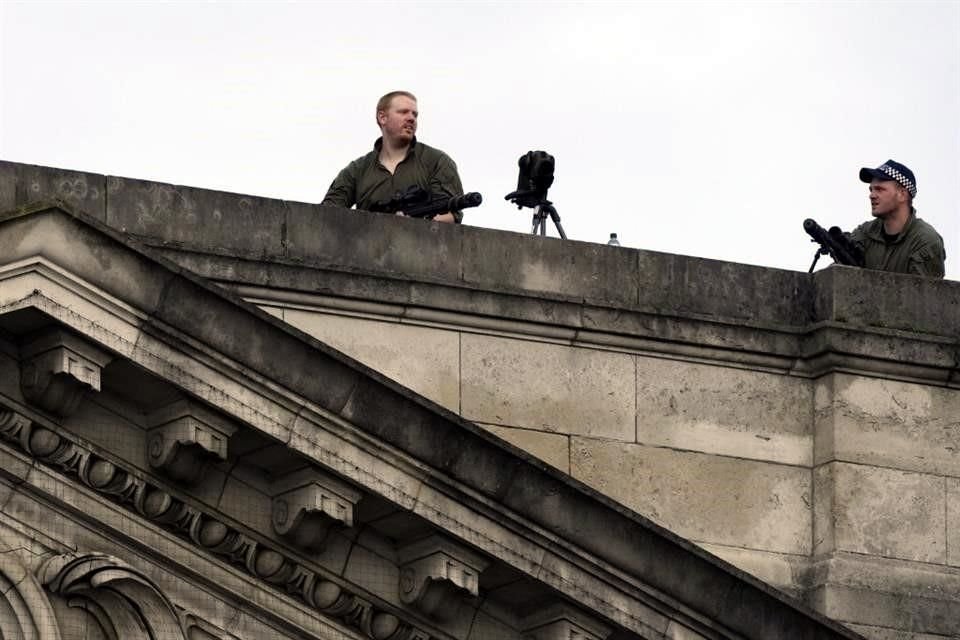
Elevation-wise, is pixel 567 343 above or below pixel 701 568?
above

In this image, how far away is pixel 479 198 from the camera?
28.7 m

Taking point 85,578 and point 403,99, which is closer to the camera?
point 85,578

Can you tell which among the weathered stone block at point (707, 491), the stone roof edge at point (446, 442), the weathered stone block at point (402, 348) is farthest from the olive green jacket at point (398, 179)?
the stone roof edge at point (446, 442)

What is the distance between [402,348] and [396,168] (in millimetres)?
1839

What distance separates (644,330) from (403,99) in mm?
2497

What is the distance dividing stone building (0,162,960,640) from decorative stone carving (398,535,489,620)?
0.07 ft

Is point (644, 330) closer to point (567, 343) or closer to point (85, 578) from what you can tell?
point (567, 343)

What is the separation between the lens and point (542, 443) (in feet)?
93.1

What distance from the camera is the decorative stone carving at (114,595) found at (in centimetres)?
2394

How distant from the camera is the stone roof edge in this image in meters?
23.9

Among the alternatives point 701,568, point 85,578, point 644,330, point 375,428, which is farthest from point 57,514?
point 644,330

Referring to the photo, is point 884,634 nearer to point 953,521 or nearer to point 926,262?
point 953,521

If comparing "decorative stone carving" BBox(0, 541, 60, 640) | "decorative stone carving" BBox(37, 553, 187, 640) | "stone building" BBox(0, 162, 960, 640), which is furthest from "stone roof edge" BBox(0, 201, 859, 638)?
"decorative stone carving" BBox(0, 541, 60, 640)

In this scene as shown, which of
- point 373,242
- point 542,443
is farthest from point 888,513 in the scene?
point 373,242
